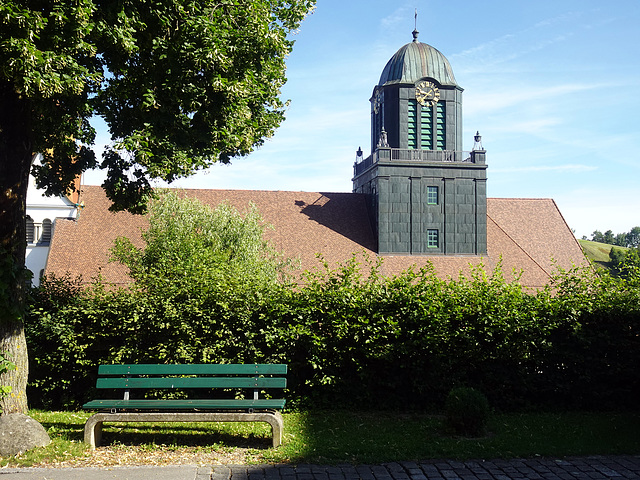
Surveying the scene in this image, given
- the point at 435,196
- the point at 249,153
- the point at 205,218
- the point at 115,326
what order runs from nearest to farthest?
the point at 115,326
the point at 249,153
the point at 205,218
the point at 435,196

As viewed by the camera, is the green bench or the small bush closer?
the green bench

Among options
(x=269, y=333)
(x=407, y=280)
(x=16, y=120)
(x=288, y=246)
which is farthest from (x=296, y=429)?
(x=288, y=246)

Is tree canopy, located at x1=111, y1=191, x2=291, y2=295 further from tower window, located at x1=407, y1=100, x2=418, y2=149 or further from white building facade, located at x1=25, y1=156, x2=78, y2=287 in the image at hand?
tower window, located at x1=407, y1=100, x2=418, y2=149

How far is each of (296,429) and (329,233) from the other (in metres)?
24.7

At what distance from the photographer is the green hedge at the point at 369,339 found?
36.6ft

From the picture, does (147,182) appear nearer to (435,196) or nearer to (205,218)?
(205,218)

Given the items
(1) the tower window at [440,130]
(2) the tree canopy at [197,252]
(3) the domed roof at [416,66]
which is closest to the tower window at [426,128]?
(1) the tower window at [440,130]

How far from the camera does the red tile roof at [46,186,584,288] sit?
29859 mm

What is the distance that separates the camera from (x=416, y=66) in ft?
118

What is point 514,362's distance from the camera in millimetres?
11609

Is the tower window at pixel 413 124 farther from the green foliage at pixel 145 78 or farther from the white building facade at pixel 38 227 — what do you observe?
the green foliage at pixel 145 78

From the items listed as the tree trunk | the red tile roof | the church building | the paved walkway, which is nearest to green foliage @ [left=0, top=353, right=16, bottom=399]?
the tree trunk

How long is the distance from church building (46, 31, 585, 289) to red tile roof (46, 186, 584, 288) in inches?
3.3

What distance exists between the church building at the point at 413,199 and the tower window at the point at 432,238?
57 millimetres
